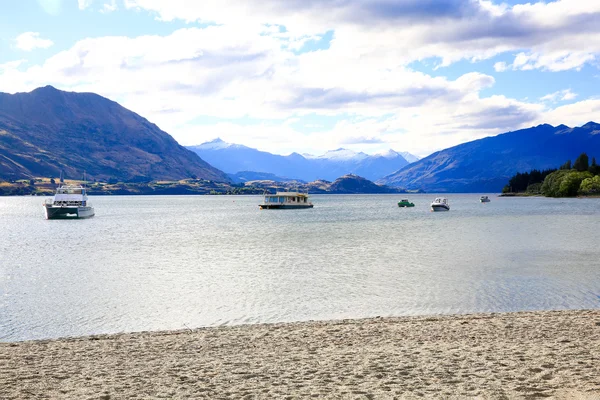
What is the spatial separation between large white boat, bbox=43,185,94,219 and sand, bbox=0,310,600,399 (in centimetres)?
12456

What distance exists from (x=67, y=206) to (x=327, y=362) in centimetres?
13467

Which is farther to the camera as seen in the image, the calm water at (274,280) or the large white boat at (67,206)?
the large white boat at (67,206)

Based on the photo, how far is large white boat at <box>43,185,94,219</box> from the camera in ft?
449

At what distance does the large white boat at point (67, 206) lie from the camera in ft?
449

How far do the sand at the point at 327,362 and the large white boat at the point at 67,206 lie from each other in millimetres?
124564

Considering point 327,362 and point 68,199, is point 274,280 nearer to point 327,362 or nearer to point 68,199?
point 327,362


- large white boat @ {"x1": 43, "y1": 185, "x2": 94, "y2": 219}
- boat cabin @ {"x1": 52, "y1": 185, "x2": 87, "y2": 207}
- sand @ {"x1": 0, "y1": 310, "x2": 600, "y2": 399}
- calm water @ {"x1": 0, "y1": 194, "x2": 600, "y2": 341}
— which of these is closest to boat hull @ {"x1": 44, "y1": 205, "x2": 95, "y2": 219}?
large white boat @ {"x1": 43, "y1": 185, "x2": 94, "y2": 219}

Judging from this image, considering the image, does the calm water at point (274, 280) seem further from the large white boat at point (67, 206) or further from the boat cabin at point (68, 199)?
the boat cabin at point (68, 199)

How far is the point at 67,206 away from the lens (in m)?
138

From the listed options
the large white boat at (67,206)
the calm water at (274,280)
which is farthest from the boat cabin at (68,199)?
the calm water at (274,280)

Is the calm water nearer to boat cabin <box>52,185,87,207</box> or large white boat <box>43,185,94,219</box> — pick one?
large white boat <box>43,185,94,219</box>

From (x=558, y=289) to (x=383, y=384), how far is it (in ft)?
87.5

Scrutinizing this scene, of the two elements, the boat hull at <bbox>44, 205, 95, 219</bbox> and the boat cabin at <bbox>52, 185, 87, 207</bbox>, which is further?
the boat cabin at <bbox>52, 185, 87, 207</bbox>

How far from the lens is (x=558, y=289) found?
120 ft
